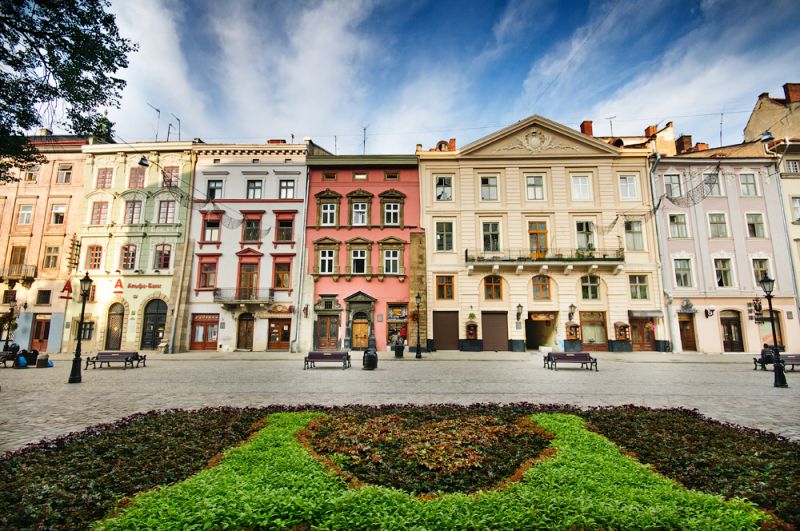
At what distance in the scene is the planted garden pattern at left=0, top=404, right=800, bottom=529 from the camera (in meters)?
3.41

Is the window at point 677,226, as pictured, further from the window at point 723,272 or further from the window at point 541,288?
the window at point 541,288

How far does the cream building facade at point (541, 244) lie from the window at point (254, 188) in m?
12.9

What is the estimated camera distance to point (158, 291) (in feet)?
94.9

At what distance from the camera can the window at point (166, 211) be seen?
1189 inches

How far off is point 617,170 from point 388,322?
2099 cm

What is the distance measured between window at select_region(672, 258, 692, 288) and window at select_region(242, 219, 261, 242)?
3123 cm

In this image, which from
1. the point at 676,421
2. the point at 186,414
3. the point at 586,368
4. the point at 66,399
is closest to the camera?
the point at 676,421

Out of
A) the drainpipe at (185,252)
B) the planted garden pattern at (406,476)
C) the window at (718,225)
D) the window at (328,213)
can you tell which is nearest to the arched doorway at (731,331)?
the window at (718,225)

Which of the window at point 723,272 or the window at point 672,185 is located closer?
the window at point 723,272

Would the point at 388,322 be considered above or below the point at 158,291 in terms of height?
below

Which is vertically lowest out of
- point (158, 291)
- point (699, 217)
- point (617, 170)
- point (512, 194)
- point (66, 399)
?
point (66, 399)

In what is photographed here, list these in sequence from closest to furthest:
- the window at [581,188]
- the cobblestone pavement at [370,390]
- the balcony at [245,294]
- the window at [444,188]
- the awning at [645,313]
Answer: the cobblestone pavement at [370,390]
the awning at [645,313]
the balcony at [245,294]
the window at [581,188]
the window at [444,188]

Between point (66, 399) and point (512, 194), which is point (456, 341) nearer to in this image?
point (512, 194)

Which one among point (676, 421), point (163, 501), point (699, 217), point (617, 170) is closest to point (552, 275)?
point (617, 170)
